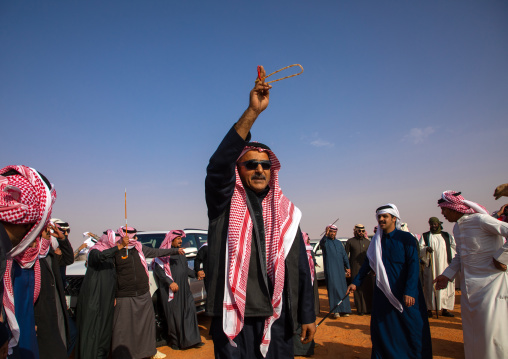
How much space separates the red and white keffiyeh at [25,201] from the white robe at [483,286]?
4478mm

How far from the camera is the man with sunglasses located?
8398 mm

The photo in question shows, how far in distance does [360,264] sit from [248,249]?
757cm

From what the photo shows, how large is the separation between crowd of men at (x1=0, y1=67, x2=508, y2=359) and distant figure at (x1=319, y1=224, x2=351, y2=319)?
1.60 ft

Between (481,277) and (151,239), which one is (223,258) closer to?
(481,277)

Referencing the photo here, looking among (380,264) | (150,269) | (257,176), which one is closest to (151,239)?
(150,269)

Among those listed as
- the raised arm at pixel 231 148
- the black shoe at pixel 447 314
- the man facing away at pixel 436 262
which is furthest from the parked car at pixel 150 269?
the black shoe at pixel 447 314

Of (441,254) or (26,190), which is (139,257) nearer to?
(26,190)

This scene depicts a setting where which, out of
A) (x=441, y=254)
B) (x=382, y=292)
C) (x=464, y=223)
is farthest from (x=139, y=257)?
(x=441, y=254)

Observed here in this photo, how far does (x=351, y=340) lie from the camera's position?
250 inches

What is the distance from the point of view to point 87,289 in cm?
499

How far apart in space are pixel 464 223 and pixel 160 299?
5.17 metres

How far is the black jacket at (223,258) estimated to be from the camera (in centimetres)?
195

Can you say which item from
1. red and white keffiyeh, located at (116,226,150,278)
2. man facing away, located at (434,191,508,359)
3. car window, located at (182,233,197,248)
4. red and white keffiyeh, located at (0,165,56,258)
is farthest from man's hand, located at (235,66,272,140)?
car window, located at (182,233,197,248)

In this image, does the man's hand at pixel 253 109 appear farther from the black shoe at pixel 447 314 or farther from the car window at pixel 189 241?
the black shoe at pixel 447 314
